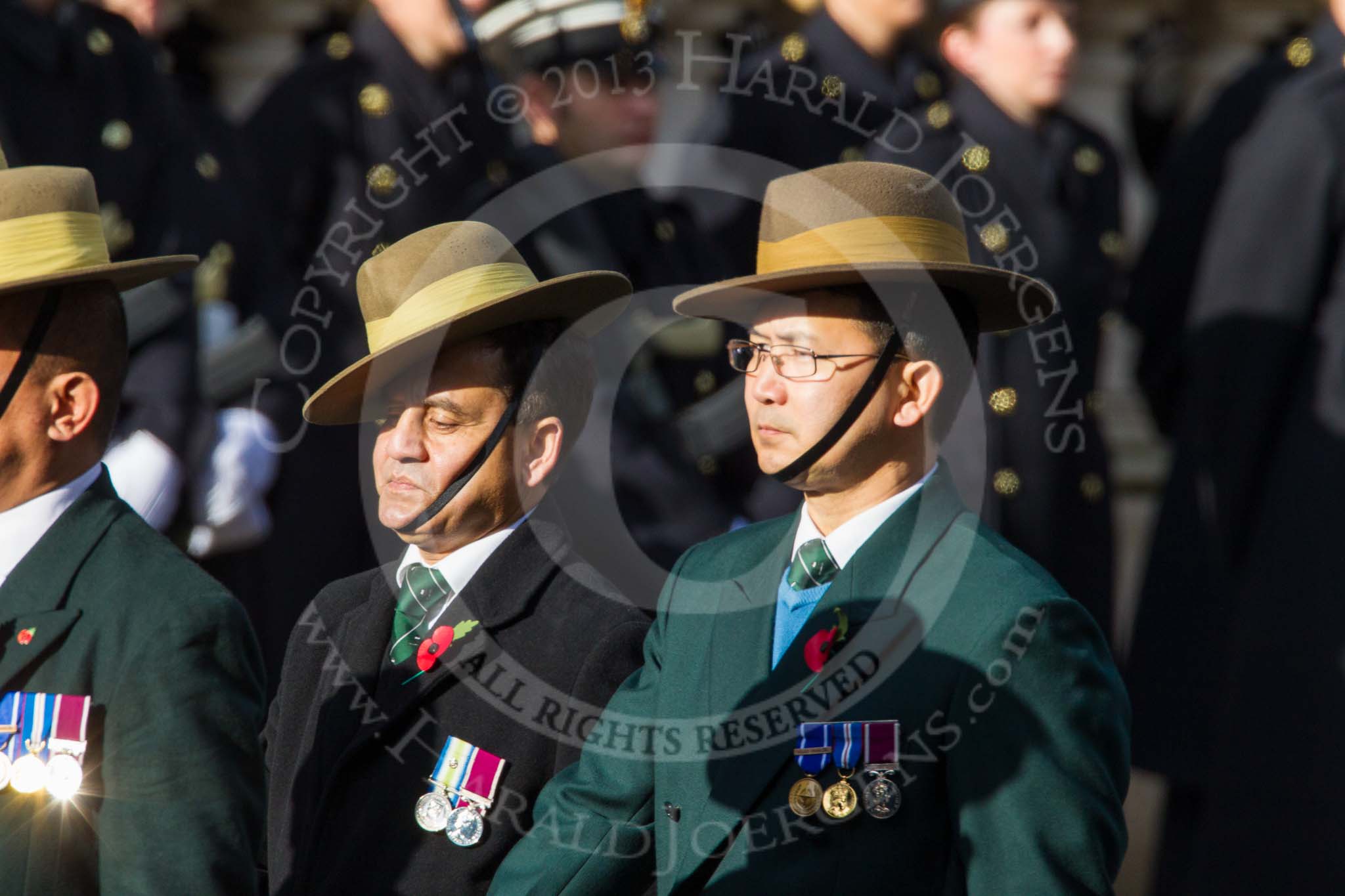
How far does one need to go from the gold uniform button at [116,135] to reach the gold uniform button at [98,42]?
0.60 ft

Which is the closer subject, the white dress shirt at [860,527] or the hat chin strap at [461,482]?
the white dress shirt at [860,527]

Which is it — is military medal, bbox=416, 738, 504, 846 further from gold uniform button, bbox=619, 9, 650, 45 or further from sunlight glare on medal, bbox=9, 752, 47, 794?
gold uniform button, bbox=619, 9, 650, 45

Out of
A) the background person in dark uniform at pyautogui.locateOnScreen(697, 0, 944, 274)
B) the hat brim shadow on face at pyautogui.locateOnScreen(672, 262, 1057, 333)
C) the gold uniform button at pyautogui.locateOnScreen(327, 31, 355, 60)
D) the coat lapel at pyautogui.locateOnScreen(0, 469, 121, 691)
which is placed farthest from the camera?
the gold uniform button at pyautogui.locateOnScreen(327, 31, 355, 60)

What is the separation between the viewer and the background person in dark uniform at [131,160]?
5508 millimetres

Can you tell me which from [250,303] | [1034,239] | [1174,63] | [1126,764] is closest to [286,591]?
[250,303]

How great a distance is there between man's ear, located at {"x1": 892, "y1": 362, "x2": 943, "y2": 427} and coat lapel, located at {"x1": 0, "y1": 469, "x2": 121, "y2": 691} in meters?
1.37

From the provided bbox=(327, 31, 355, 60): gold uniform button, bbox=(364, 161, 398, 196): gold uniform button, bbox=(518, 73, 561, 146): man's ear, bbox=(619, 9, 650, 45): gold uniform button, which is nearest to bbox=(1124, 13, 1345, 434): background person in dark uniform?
bbox=(619, 9, 650, 45): gold uniform button

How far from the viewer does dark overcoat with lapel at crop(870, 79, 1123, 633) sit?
579cm

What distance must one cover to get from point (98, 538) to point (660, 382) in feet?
8.27

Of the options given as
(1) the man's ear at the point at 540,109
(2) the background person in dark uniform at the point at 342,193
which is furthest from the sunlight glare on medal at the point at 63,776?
(1) the man's ear at the point at 540,109

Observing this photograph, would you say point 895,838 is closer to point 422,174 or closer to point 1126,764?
point 1126,764

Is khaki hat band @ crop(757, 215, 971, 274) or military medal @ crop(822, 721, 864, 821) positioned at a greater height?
khaki hat band @ crop(757, 215, 971, 274)

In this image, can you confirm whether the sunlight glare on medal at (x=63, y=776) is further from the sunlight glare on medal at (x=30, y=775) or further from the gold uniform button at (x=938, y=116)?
the gold uniform button at (x=938, y=116)

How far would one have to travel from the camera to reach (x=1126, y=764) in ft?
11.0
